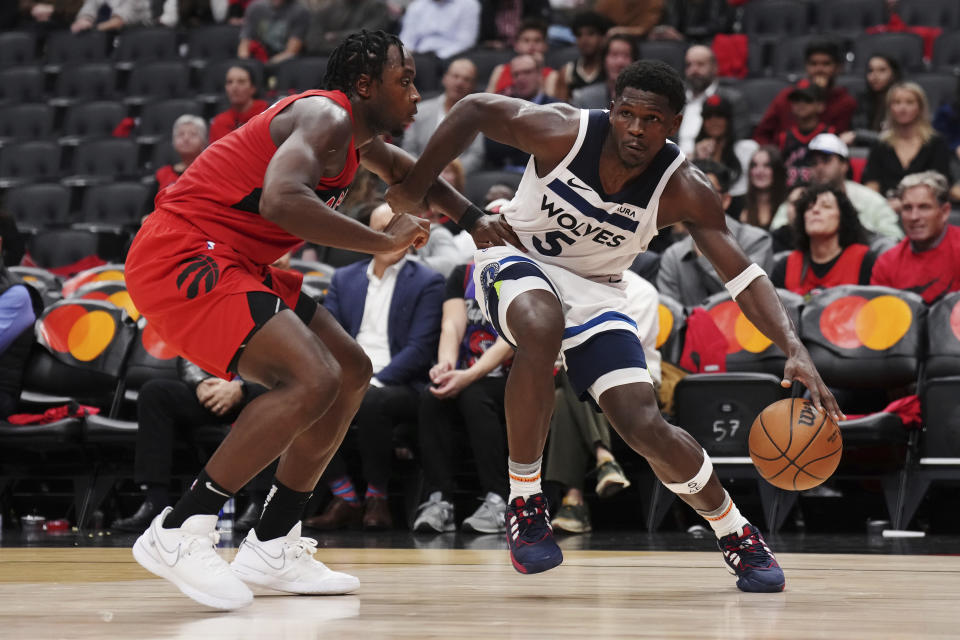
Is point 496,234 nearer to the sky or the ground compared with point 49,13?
nearer to the sky

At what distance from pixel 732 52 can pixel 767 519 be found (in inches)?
209

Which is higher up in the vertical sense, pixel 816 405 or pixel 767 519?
pixel 816 405

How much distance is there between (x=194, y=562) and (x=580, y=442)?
2.92 metres

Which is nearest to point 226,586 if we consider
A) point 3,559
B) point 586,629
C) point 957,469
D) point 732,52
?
point 586,629

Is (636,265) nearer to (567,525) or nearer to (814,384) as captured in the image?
(567,525)

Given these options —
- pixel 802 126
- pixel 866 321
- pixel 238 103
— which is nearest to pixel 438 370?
pixel 866 321

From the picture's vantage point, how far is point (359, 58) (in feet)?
11.2

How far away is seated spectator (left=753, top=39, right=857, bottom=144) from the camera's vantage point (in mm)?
8219

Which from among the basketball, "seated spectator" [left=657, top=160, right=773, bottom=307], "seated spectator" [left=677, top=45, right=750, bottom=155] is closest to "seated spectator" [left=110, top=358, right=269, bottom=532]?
"seated spectator" [left=657, top=160, right=773, bottom=307]

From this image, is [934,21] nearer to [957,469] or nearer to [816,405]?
[957,469]

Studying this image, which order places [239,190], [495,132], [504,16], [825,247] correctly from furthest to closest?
[504,16], [825,247], [495,132], [239,190]

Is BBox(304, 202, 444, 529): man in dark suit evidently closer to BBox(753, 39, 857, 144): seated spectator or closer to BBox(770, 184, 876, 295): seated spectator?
BBox(770, 184, 876, 295): seated spectator

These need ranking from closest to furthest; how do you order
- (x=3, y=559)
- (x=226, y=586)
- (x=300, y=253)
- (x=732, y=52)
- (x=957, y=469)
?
(x=226, y=586) < (x=3, y=559) < (x=957, y=469) < (x=300, y=253) < (x=732, y=52)

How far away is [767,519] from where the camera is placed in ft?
18.4
